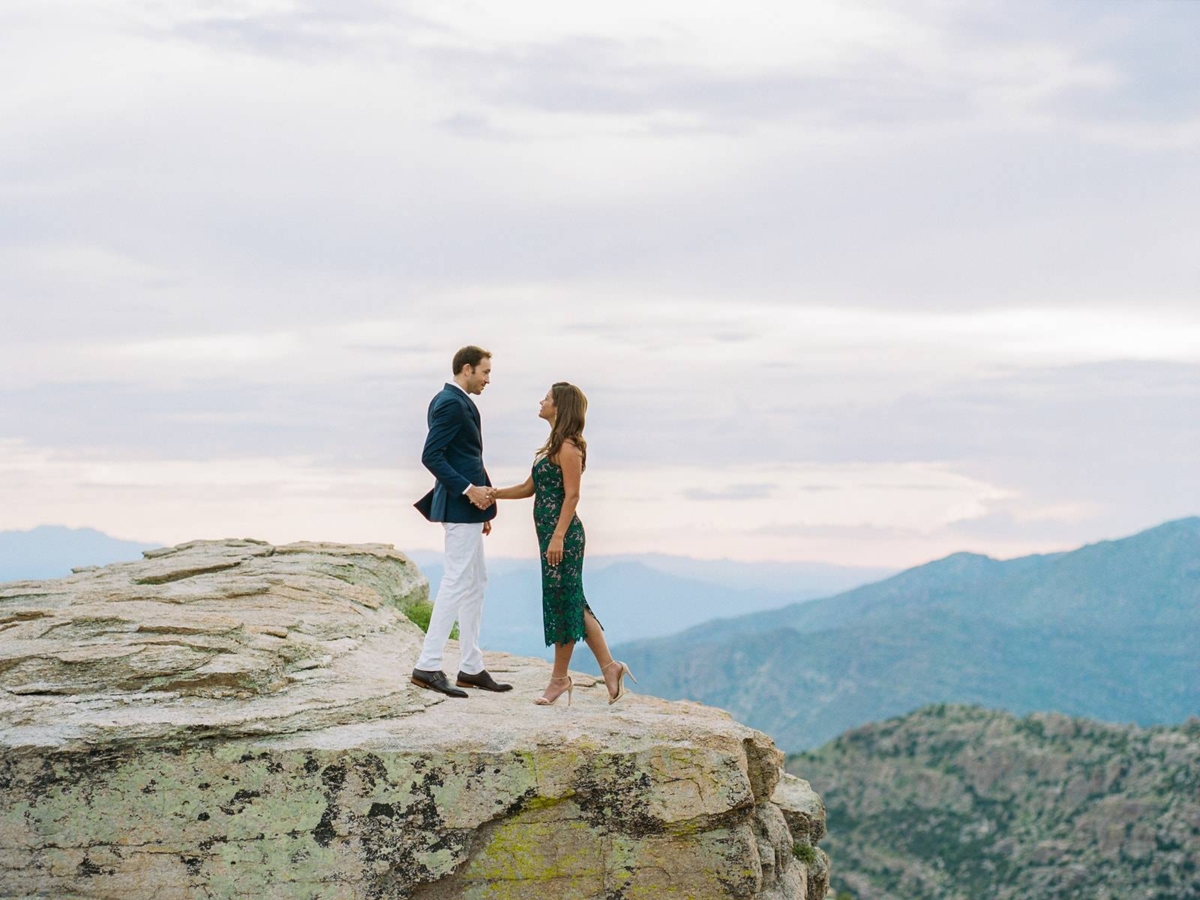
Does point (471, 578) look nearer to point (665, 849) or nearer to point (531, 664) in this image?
point (665, 849)

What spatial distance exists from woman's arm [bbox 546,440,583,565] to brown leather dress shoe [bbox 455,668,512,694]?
2.71m

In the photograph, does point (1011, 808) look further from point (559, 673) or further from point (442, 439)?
point (442, 439)

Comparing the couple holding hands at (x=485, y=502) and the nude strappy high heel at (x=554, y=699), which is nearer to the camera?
the couple holding hands at (x=485, y=502)

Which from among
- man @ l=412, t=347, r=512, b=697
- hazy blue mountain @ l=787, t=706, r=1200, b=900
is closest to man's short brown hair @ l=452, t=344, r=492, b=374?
man @ l=412, t=347, r=512, b=697

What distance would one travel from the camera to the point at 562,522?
1491 centimetres

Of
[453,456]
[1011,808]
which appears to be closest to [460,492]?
[453,456]

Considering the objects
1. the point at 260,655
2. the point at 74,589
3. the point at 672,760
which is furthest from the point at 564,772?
the point at 74,589

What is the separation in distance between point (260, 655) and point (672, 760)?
5522 millimetres

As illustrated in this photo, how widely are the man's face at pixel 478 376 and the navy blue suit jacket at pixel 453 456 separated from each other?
14 cm

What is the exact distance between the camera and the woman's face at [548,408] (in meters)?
14.9

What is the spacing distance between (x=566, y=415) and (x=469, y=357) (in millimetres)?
1518

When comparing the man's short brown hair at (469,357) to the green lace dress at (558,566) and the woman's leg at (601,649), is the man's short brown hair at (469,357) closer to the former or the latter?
the green lace dress at (558,566)

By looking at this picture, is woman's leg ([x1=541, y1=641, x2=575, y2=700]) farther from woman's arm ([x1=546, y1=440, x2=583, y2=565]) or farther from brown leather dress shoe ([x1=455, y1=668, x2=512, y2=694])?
woman's arm ([x1=546, y1=440, x2=583, y2=565])

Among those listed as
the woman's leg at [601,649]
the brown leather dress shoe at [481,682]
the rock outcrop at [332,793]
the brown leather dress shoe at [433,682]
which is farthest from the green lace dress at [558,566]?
the brown leather dress shoe at [481,682]
